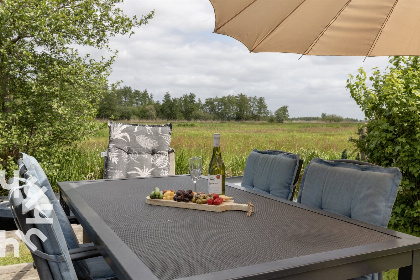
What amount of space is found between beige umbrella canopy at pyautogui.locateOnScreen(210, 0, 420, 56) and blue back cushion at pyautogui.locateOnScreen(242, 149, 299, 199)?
28.3 inches

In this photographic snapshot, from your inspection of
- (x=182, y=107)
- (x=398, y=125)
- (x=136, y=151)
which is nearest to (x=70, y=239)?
(x=136, y=151)

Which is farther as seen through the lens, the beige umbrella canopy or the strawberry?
the beige umbrella canopy

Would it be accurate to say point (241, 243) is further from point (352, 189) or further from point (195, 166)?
point (195, 166)

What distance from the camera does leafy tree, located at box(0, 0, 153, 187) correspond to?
4.88 meters

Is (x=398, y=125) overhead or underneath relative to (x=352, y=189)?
overhead

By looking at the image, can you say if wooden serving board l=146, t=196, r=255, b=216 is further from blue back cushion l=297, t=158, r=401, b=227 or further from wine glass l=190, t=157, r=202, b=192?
blue back cushion l=297, t=158, r=401, b=227

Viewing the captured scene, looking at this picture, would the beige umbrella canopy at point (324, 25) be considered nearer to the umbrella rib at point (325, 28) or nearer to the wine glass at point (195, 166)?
the umbrella rib at point (325, 28)

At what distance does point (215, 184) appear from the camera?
2.07 meters

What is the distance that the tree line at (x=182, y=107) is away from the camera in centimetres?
707

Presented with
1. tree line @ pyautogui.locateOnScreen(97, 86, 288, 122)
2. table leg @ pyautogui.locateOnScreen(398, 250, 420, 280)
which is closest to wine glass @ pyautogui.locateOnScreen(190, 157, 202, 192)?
table leg @ pyautogui.locateOnScreen(398, 250, 420, 280)

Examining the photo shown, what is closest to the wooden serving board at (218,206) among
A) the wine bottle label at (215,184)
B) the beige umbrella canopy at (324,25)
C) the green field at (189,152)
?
the wine bottle label at (215,184)

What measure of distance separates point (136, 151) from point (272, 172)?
211 centimetres

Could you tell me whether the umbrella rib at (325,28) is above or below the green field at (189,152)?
above

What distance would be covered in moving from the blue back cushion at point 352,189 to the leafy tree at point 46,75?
385cm
